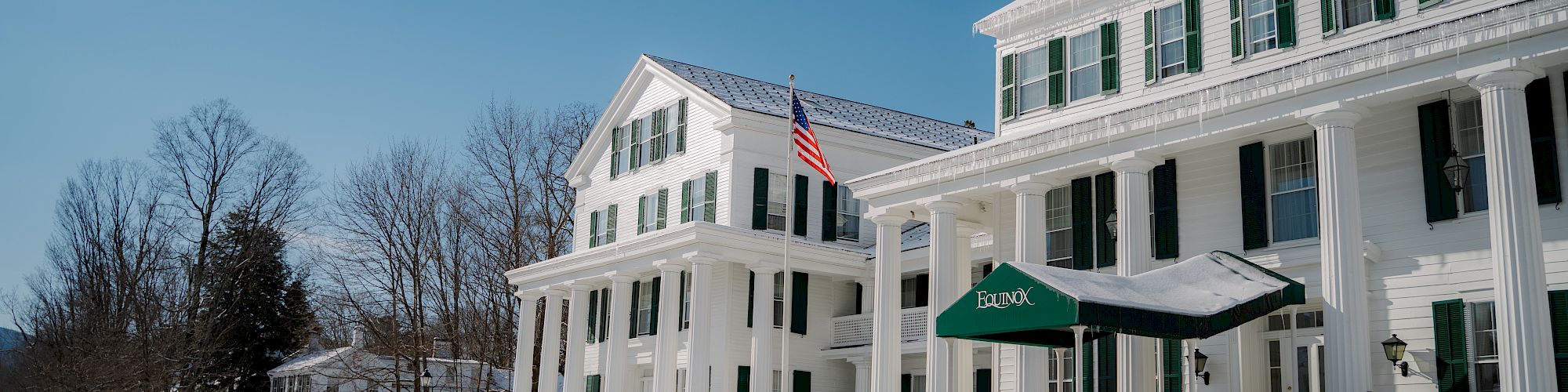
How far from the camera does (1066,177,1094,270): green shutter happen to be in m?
20.4

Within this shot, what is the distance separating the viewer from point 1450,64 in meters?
14.3

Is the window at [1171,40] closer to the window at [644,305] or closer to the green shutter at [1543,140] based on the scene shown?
the green shutter at [1543,140]

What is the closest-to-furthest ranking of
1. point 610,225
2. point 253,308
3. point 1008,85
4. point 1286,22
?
point 1286,22 < point 1008,85 < point 610,225 < point 253,308

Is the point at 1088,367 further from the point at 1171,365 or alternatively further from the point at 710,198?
the point at 710,198

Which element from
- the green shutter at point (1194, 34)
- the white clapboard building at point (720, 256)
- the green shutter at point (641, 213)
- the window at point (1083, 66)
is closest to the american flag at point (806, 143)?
the white clapboard building at point (720, 256)

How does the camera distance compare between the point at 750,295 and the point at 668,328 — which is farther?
the point at 750,295

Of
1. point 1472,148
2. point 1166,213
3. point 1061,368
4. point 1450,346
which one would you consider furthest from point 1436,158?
point 1061,368

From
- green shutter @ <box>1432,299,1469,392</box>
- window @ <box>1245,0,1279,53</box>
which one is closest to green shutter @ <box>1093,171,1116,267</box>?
window @ <box>1245,0,1279,53</box>

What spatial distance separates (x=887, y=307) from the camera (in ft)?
72.7

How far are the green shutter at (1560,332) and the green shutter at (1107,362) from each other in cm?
641

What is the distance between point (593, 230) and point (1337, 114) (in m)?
23.9

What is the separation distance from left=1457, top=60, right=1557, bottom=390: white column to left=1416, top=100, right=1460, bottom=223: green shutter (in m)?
1.74

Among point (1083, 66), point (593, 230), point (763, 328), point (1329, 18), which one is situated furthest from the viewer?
point (593, 230)

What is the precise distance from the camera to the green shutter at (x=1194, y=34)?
19297 millimetres
